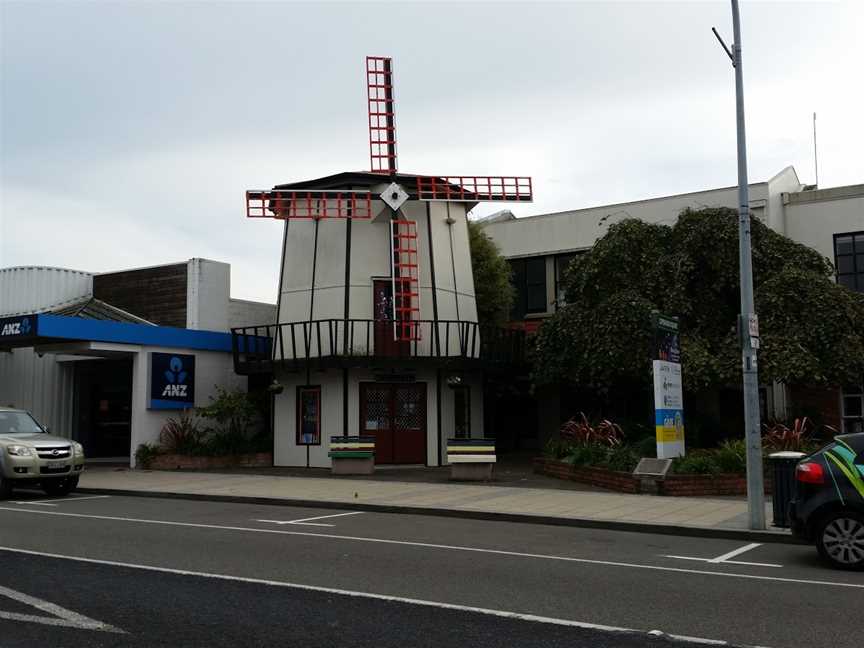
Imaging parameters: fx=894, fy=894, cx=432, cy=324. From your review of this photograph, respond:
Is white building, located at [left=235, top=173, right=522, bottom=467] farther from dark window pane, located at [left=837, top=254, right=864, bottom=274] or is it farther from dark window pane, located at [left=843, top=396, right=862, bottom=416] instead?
dark window pane, located at [left=837, top=254, right=864, bottom=274]

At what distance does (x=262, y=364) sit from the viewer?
25.1m

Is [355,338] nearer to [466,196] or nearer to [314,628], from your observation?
[466,196]

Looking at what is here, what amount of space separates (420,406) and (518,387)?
5.49m

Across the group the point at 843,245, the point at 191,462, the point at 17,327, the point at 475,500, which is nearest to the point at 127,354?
the point at 17,327

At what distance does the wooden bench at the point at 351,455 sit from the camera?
71.8ft

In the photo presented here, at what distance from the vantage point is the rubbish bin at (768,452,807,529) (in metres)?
11.1

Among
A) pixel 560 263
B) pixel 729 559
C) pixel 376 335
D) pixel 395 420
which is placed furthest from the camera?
pixel 560 263

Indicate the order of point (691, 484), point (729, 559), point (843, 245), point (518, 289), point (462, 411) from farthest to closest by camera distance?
point (518, 289)
point (462, 411)
point (843, 245)
point (691, 484)
point (729, 559)

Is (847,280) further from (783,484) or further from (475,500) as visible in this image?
(783,484)

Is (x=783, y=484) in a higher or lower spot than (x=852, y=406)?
lower

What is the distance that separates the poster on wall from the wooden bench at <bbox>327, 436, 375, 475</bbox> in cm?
783

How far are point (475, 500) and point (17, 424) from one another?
9.58 metres

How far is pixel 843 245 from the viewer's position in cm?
2536

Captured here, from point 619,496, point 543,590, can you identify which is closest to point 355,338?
point 619,496
